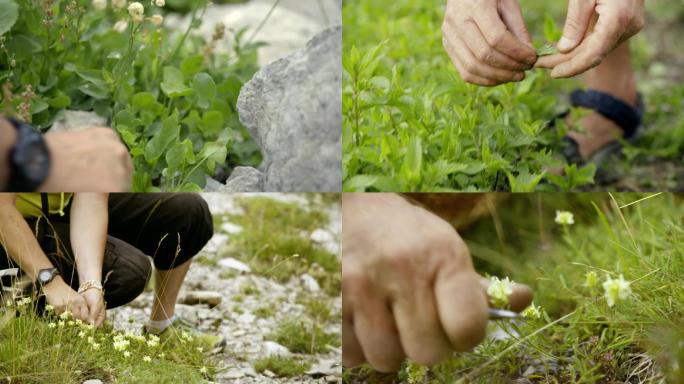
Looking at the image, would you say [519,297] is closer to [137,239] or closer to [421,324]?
[421,324]

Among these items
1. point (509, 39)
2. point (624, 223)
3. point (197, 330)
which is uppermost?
point (509, 39)

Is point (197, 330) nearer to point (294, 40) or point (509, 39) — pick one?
point (509, 39)

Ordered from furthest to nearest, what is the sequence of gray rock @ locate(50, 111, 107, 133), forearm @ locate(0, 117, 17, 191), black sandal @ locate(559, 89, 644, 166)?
1. black sandal @ locate(559, 89, 644, 166)
2. gray rock @ locate(50, 111, 107, 133)
3. forearm @ locate(0, 117, 17, 191)

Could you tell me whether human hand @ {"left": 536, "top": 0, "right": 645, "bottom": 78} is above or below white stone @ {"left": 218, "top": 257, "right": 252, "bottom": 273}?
above

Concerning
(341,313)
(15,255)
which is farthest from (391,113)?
(15,255)

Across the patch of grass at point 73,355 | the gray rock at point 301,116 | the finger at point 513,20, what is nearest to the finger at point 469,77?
the finger at point 513,20

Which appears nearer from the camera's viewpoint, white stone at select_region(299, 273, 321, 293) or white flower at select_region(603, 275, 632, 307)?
white flower at select_region(603, 275, 632, 307)

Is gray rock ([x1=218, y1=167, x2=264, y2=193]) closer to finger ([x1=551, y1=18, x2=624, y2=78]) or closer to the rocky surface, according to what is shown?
the rocky surface

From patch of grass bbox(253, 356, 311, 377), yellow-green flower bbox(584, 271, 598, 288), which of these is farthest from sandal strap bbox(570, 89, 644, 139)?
patch of grass bbox(253, 356, 311, 377)
